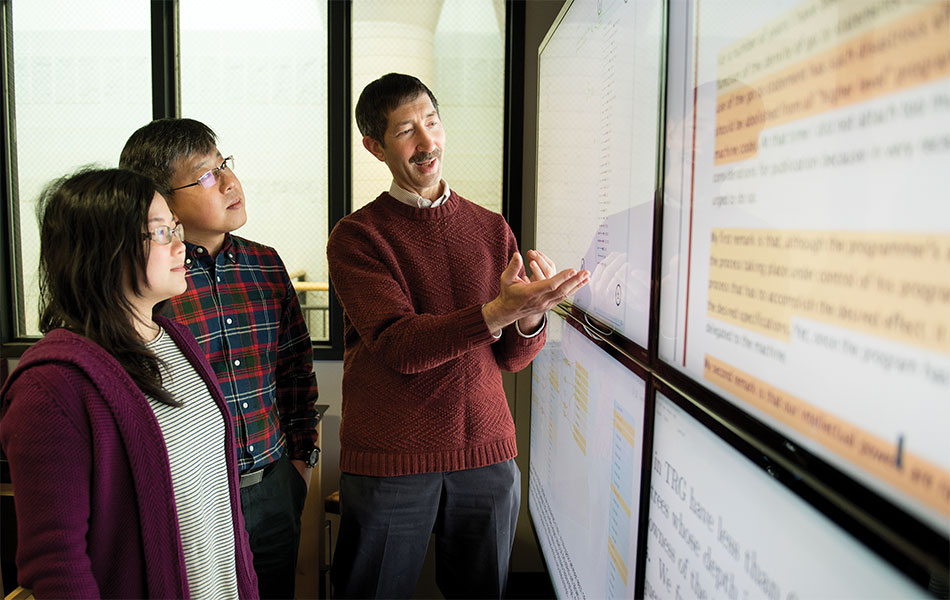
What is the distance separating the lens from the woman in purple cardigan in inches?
39.9

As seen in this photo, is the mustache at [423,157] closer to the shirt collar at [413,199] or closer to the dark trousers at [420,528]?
the shirt collar at [413,199]

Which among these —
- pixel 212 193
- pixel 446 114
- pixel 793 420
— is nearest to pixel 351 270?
pixel 212 193

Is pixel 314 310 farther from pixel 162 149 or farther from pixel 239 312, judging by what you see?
pixel 162 149

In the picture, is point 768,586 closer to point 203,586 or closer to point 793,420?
point 793,420

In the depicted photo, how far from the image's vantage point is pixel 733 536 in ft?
2.68

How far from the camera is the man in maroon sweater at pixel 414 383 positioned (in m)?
1.57

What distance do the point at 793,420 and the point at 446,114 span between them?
8.38 feet

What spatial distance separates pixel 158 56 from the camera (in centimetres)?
302

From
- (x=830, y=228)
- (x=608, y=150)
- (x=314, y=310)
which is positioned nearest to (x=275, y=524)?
(x=608, y=150)

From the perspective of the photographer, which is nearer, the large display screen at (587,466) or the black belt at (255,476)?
the large display screen at (587,466)

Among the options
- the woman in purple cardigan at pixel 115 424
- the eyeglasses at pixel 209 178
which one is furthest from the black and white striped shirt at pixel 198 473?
the eyeglasses at pixel 209 178

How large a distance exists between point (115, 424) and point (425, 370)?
619 millimetres

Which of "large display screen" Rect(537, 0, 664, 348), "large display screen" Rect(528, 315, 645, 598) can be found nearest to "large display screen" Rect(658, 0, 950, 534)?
"large display screen" Rect(537, 0, 664, 348)

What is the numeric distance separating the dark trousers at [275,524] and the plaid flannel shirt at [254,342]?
6 cm
